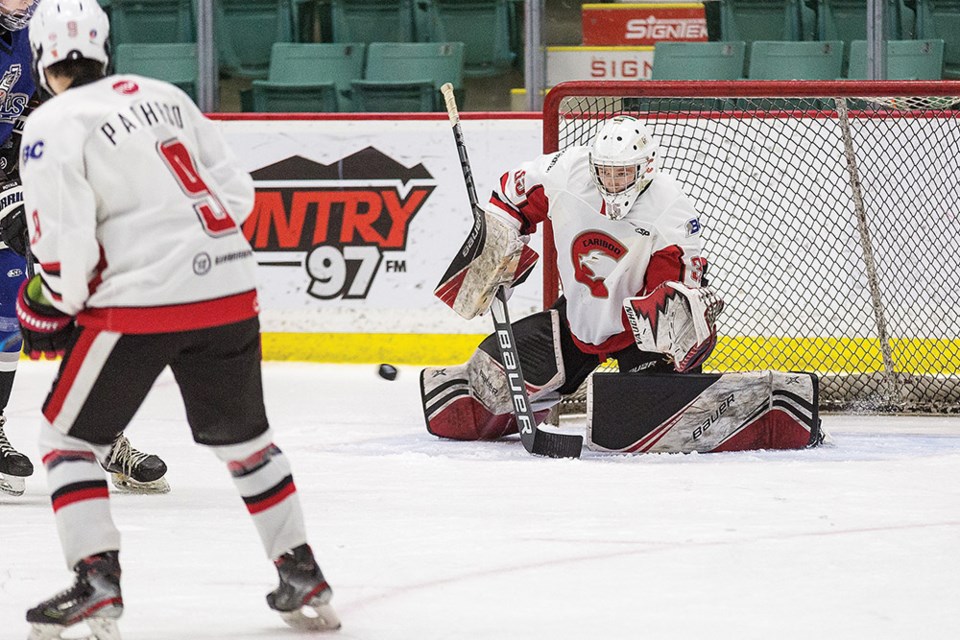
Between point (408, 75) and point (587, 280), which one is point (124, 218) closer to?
point (587, 280)

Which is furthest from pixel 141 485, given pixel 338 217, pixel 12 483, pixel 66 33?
pixel 338 217

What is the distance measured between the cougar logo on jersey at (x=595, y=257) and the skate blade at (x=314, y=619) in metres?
1.91

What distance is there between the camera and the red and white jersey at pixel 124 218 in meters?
2.05

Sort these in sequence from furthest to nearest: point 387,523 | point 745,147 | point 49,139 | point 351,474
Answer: point 745,147
point 351,474
point 387,523
point 49,139

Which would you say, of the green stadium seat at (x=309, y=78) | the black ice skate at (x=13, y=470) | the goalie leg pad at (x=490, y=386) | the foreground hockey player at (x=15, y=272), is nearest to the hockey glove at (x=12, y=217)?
the foreground hockey player at (x=15, y=272)

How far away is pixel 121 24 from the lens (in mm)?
6137

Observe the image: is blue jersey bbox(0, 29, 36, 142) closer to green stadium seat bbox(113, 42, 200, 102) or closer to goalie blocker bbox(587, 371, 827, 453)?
goalie blocker bbox(587, 371, 827, 453)

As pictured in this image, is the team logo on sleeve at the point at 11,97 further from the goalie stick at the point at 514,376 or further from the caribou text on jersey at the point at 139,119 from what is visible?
the caribou text on jersey at the point at 139,119

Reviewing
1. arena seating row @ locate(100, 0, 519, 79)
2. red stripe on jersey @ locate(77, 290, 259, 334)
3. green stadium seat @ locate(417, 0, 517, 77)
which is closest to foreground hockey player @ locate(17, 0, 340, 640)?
red stripe on jersey @ locate(77, 290, 259, 334)

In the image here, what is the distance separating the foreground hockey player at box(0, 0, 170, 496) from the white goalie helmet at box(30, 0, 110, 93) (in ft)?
3.53

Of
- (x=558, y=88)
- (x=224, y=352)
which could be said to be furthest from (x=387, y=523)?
(x=558, y=88)

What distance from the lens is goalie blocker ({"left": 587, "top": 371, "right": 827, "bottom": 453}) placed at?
388 centimetres

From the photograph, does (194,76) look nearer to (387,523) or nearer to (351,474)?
(351,474)

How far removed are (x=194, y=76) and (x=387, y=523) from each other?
10.8 feet
